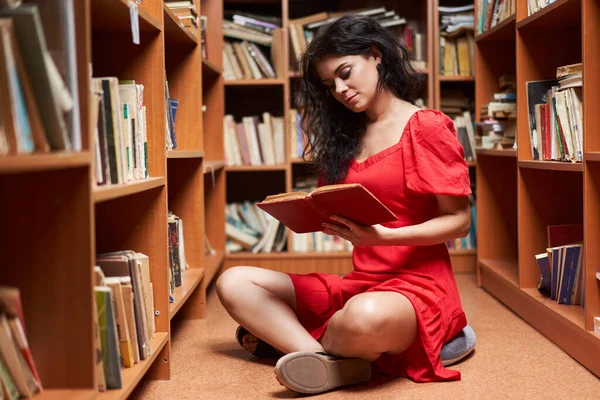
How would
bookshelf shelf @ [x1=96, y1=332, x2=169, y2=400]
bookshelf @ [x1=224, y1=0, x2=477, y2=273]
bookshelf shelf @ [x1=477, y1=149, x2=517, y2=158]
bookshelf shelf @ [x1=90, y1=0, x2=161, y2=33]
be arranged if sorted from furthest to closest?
1. bookshelf @ [x1=224, y1=0, x2=477, y2=273]
2. bookshelf shelf @ [x1=477, y1=149, x2=517, y2=158]
3. bookshelf shelf @ [x1=90, y1=0, x2=161, y2=33]
4. bookshelf shelf @ [x1=96, y1=332, x2=169, y2=400]

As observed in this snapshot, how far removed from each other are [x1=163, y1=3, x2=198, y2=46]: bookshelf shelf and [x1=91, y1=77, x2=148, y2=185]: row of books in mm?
292

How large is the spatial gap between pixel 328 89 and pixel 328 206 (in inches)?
22.6

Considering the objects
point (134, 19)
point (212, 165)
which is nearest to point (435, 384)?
point (134, 19)

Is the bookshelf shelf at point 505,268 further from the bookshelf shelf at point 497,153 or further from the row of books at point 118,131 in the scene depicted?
the row of books at point 118,131

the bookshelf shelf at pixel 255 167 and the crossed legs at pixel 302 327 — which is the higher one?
the bookshelf shelf at pixel 255 167

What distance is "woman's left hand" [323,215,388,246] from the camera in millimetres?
1783

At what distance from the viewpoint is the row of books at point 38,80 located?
3.72ft

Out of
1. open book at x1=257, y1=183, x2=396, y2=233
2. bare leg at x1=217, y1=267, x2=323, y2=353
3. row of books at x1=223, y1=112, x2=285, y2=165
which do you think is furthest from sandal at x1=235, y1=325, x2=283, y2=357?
row of books at x1=223, y1=112, x2=285, y2=165

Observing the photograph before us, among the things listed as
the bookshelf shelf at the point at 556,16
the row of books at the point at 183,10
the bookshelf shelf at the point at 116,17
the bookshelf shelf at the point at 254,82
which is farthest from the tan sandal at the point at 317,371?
the bookshelf shelf at the point at 254,82

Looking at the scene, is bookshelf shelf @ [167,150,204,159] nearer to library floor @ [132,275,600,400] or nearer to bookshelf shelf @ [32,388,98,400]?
library floor @ [132,275,600,400]

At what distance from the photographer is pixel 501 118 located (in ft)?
9.80

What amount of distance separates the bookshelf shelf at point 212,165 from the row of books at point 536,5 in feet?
4.20

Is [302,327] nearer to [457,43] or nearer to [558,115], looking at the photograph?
[558,115]

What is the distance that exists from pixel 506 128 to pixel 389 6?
120cm
